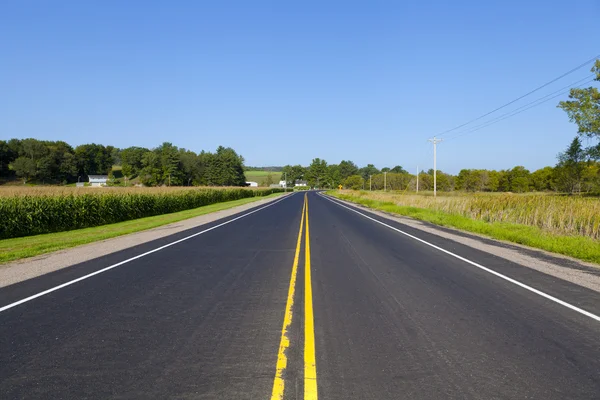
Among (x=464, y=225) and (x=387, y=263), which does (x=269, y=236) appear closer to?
(x=387, y=263)

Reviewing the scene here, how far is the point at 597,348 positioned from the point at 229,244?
34.2 ft

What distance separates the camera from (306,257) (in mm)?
10664

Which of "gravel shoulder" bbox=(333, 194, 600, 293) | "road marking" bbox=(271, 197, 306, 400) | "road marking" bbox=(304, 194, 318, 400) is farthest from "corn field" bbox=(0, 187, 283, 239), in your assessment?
"gravel shoulder" bbox=(333, 194, 600, 293)

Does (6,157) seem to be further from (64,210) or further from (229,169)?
(64,210)

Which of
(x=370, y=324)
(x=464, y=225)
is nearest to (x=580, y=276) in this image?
(x=370, y=324)

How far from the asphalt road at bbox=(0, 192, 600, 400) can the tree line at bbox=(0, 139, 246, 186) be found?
320 ft

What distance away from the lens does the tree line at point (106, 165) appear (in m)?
91.2

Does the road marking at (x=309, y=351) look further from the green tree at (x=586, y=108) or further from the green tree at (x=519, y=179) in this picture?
the green tree at (x=519, y=179)

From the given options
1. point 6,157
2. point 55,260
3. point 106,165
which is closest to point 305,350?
point 55,260

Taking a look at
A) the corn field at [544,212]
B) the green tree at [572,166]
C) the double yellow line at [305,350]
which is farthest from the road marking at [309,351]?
the green tree at [572,166]

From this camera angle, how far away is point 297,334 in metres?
4.82

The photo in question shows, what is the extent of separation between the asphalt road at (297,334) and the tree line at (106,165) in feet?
320

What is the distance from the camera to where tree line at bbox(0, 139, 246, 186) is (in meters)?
91.2

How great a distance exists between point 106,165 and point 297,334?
16103 cm
